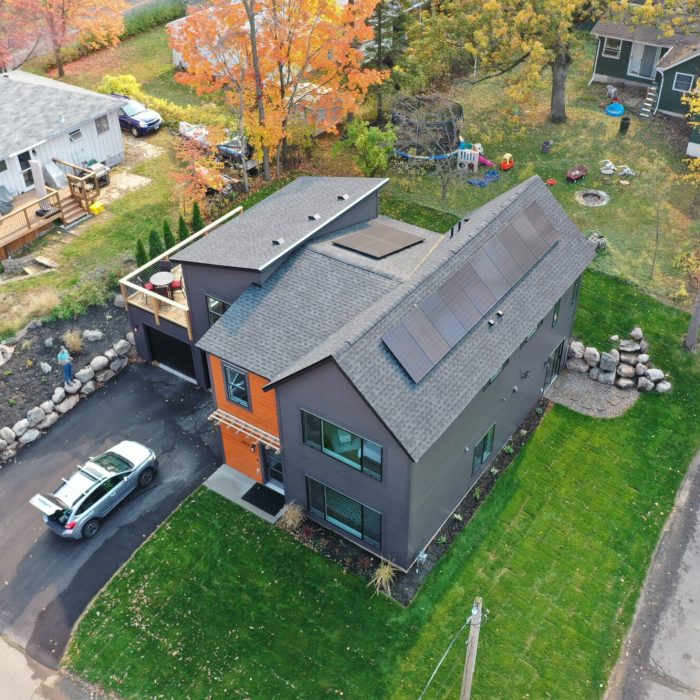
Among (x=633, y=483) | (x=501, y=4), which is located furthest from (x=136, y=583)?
(x=501, y=4)

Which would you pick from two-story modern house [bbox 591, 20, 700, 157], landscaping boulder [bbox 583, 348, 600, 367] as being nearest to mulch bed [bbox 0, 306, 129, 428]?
landscaping boulder [bbox 583, 348, 600, 367]

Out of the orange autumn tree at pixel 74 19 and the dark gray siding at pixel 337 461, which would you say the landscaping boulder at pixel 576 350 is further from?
the orange autumn tree at pixel 74 19

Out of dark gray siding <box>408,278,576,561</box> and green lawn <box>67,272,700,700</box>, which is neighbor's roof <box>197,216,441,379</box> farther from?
green lawn <box>67,272,700,700</box>

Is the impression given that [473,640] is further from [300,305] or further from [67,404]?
[67,404]

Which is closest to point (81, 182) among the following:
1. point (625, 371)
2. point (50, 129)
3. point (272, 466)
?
point (50, 129)

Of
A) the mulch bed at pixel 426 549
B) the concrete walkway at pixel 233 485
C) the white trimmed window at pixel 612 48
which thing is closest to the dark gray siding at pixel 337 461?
the mulch bed at pixel 426 549
